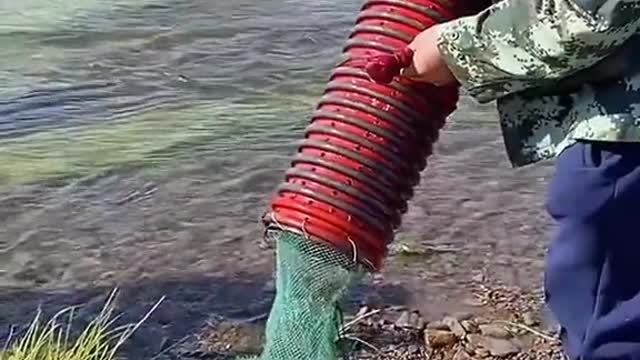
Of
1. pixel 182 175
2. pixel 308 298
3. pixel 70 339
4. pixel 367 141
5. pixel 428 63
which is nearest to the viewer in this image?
pixel 428 63

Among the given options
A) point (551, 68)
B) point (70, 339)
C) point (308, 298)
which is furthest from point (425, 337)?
point (551, 68)

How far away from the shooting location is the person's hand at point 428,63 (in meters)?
2.58

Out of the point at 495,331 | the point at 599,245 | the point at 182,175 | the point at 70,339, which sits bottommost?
the point at 182,175

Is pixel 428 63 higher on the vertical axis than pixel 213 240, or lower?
higher

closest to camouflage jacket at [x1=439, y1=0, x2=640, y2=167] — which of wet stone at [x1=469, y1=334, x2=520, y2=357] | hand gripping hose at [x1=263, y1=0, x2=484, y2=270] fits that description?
hand gripping hose at [x1=263, y1=0, x2=484, y2=270]

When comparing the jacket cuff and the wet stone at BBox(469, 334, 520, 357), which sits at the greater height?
the jacket cuff

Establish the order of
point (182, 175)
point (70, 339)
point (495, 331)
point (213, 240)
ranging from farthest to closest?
point (182, 175) → point (213, 240) → point (495, 331) → point (70, 339)

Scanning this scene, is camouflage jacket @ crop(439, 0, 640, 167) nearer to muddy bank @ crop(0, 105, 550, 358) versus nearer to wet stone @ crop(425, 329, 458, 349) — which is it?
wet stone @ crop(425, 329, 458, 349)

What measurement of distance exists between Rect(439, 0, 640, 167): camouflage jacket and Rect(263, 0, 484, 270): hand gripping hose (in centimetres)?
21

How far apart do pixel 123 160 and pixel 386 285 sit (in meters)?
2.23

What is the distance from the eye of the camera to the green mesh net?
287 cm

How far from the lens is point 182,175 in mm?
7152

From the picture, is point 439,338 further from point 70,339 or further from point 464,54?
point 464,54

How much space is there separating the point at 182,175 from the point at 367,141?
4435 mm
